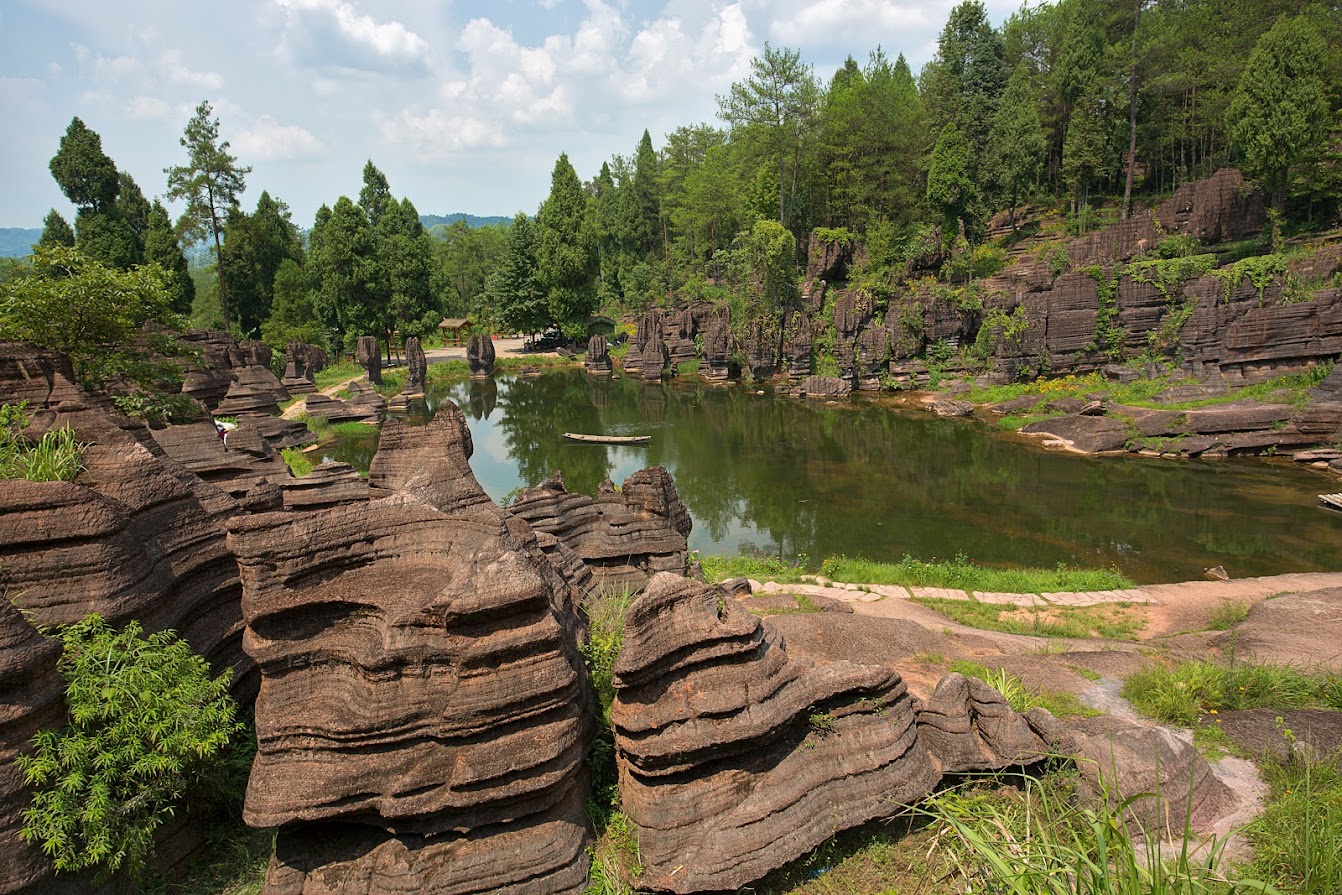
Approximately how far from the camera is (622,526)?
14070mm

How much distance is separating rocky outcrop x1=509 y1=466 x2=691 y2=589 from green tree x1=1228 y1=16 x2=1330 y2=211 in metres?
35.4

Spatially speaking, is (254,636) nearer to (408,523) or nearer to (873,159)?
(408,523)

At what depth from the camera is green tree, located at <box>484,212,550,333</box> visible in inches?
2328

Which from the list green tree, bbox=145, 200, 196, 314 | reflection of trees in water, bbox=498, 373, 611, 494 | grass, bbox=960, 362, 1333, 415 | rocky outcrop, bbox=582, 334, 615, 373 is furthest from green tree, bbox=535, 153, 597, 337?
grass, bbox=960, 362, 1333, 415

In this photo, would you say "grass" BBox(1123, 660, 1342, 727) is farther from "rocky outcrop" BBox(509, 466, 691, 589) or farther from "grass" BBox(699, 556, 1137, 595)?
"rocky outcrop" BBox(509, 466, 691, 589)

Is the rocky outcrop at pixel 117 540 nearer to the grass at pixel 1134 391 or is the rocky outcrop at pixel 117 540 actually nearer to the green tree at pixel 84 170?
the grass at pixel 1134 391

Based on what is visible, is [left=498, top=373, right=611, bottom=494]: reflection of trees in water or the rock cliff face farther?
[left=498, top=373, right=611, bottom=494]: reflection of trees in water

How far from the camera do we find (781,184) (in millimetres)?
51188

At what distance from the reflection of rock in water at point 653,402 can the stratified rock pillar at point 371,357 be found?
1720 cm

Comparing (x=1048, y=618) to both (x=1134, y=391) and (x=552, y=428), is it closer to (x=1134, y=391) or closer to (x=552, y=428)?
(x=1134, y=391)

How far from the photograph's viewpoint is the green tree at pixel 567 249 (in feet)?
186

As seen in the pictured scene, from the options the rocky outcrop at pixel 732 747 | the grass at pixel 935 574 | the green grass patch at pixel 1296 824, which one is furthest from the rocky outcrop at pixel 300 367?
the green grass patch at pixel 1296 824

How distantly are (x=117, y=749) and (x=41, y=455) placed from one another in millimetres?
3212

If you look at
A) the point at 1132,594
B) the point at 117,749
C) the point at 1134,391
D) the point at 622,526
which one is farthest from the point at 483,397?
the point at 117,749
